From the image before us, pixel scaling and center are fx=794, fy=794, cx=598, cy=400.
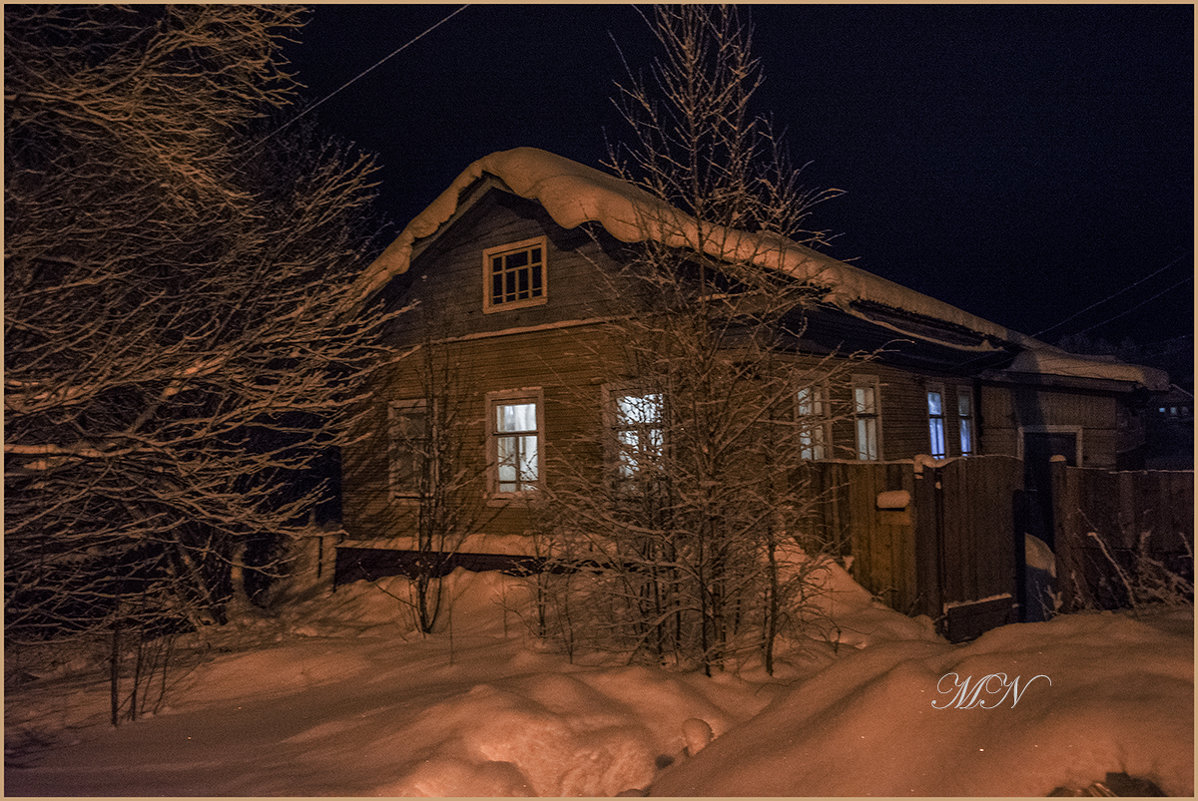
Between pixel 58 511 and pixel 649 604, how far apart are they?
16.9 ft

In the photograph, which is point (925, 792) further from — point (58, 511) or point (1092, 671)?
point (58, 511)

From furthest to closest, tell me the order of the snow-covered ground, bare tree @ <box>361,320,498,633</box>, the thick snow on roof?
the thick snow on roof → bare tree @ <box>361,320,498,633</box> → the snow-covered ground

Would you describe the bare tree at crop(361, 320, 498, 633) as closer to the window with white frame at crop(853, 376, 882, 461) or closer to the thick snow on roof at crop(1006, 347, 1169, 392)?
the window with white frame at crop(853, 376, 882, 461)

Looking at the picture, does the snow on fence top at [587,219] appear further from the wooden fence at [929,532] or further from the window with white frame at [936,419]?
the wooden fence at [929,532]

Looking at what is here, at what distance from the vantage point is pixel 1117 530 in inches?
307

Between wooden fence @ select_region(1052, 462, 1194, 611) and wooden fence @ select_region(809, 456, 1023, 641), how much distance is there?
1.13 metres

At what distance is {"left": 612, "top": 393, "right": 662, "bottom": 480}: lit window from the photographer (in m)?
6.59

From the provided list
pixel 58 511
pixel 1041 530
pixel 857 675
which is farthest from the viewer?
pixel 1041 530

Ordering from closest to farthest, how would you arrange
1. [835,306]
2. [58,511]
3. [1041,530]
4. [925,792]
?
[925,792], [58,511], [835,306], [1041,530]

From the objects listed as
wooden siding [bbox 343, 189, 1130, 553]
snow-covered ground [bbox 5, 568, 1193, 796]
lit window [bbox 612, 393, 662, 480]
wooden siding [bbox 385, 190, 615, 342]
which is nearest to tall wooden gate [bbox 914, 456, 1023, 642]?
snow-covered ground [bbox 5, 568, 1193, 796]

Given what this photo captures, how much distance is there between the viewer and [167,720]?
6945mm

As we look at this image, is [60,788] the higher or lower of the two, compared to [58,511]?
lower

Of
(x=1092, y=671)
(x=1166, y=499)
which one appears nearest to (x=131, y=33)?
(x=1092, y=671)

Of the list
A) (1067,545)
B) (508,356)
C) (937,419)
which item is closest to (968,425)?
(937,419)
